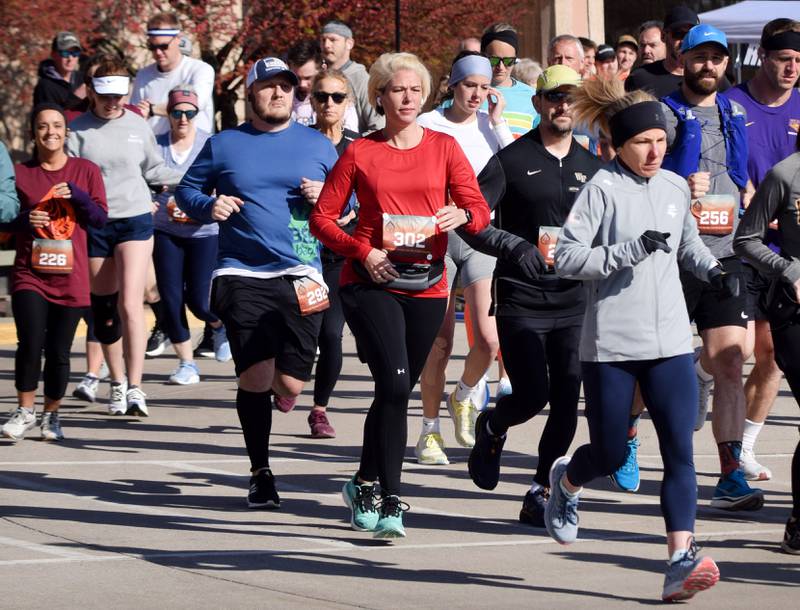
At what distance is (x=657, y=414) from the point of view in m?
6.86

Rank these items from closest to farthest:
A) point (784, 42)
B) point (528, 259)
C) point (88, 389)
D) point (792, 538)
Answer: point (792, 538) < point (528, 259) < point (784, 42) < point (88, 389)

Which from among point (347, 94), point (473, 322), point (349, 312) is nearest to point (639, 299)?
point (349, 312)

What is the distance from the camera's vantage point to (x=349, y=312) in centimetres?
794

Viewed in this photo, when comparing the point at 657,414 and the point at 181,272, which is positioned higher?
the point at 657,414

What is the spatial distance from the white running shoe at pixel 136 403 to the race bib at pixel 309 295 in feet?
11.0

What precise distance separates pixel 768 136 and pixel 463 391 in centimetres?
232

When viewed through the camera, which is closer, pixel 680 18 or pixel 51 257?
pixel 51 257

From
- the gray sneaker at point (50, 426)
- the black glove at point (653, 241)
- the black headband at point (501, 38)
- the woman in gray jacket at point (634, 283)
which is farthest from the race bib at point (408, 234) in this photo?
the black headband at point (501, 38)

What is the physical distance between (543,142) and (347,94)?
265cm

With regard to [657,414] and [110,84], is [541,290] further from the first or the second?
[110,84]

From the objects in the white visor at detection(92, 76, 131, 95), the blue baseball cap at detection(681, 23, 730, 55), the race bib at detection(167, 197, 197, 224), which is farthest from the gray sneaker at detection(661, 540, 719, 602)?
the race bib at detection(167, 197, 197, 224)

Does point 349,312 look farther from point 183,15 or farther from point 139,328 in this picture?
point 183,15

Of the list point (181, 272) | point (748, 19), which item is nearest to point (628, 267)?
point (181, 272)

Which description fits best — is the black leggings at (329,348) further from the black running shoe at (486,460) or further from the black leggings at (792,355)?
the black leggings at (792,355)
